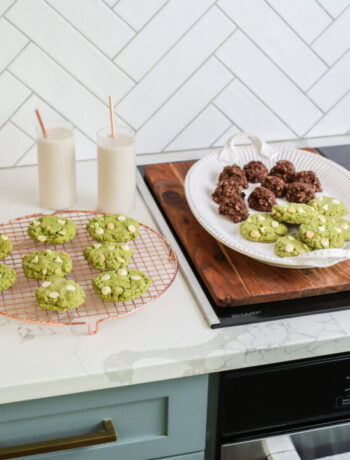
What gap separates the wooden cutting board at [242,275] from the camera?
1.16 metres

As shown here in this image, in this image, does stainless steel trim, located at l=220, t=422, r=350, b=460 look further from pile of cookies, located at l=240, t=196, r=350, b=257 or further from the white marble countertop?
pile of cookies, located at l=240, t=196, r=350, b=257

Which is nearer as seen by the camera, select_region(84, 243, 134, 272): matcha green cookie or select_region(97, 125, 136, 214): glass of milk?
select_region(84, 243, 134, 272): matcha green cookie

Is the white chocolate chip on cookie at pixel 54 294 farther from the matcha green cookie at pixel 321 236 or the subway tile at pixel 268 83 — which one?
the subway tile at pixel 268 83

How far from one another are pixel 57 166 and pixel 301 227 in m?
0.55

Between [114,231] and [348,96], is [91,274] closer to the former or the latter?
[114,231]

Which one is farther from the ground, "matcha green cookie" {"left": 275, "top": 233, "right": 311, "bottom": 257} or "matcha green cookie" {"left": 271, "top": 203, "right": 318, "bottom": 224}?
"matcha green cookie" {"left": 271, "top": 203, "right": 318, "bottom": 224}

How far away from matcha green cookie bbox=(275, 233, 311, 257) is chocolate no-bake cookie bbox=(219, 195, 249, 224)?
4.7 inches

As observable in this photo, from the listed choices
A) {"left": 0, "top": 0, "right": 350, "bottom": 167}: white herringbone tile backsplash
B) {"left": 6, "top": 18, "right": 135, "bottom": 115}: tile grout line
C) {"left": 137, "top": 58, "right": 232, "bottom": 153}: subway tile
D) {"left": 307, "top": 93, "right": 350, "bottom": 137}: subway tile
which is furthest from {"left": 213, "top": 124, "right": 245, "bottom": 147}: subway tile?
{"left": 6, "top": 18, "right": 135, "bottom": 115}: tile grout line

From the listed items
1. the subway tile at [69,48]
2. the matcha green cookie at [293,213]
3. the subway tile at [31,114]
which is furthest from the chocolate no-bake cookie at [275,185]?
the subway tile at [31,114]

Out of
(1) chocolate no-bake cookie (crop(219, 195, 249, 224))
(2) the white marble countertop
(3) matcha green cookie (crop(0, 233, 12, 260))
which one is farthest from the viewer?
(1) chocolate no-bake cookie (crop(219, 195, 249, 224))

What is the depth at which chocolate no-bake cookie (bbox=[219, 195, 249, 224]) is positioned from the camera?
1.33 meters

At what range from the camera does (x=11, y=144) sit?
158 cm

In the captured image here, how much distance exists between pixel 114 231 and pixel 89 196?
0.87 ft

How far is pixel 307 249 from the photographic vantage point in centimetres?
123
